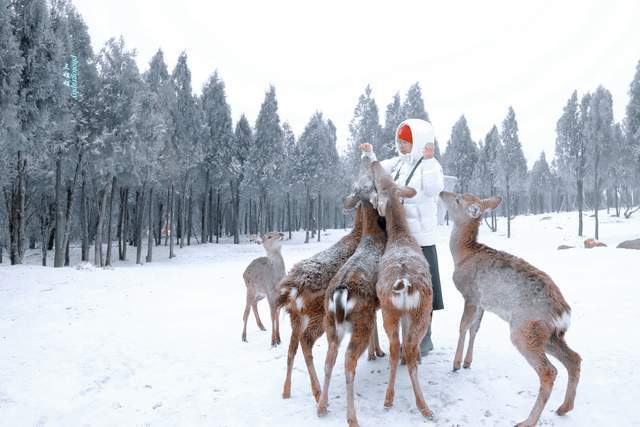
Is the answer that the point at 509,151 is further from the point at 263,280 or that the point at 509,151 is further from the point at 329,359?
the point at 329,359

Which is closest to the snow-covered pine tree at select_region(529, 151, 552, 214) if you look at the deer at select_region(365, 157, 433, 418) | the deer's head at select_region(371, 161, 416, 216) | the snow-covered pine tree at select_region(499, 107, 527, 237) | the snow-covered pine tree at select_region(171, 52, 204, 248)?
the snow-covered pine tree at select_region(499, 107, 527, 237)

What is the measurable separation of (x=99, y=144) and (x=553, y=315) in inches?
857

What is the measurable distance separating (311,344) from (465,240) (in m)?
2.34

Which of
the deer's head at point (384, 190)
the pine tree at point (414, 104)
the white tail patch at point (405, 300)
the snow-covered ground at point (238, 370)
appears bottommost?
the snow-covered ground at point (238, 370)

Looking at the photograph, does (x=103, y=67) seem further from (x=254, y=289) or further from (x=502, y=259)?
(x=502, y=259)

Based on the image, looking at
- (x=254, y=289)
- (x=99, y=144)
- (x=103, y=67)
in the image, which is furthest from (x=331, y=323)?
(x=103, y=67)

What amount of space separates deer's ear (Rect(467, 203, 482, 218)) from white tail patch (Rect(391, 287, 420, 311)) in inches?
68.7

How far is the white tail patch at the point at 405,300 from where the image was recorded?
3.72 metres

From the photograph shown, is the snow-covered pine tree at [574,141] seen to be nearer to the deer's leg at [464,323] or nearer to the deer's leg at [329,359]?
the deer's leg at [464,323]

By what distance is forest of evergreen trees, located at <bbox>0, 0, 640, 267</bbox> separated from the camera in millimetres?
15789

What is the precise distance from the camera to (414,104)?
3691 cm

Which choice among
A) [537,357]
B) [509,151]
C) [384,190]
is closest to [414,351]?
[537,357]

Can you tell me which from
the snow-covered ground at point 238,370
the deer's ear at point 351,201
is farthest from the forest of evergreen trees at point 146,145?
the deer's ear at point 351,201

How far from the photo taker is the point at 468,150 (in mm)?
46188
